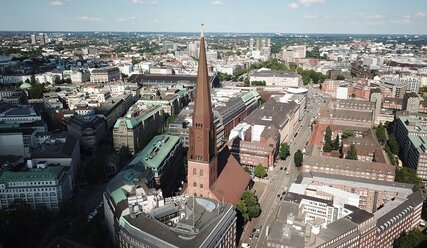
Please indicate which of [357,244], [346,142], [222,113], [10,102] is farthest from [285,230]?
[10,102]

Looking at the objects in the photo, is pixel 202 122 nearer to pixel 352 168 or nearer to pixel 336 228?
pixel 336 228

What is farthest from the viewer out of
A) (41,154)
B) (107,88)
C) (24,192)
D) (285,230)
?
(107,88)

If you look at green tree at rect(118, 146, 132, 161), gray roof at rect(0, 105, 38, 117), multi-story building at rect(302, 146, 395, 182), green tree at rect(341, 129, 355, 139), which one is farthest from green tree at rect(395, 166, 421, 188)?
gray roof at rect(0, 105, 38, 117)

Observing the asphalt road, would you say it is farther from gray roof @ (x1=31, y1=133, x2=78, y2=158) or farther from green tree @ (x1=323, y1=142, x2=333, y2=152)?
gray roof @ (x1=31, y1=133, x2=78, y2=158)

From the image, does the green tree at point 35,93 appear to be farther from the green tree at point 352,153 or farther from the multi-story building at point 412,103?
the multi-story building at point 412,103

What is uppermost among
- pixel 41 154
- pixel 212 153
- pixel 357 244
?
pixel 212 153

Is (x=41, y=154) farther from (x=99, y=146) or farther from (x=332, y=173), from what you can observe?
(x=332, y=173)
